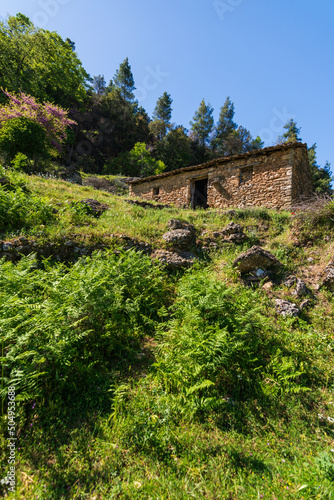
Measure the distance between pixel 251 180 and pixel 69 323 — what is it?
11559mm

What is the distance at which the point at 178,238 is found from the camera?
6.51 m

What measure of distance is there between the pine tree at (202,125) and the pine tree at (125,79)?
12.2m

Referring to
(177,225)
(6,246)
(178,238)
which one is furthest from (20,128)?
(178,238)

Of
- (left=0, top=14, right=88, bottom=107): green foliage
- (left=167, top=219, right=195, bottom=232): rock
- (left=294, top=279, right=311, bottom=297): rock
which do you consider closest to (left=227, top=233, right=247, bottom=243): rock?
(left=167, top=219, right=195, bottom=232): rock

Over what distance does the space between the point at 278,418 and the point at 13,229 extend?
664cm

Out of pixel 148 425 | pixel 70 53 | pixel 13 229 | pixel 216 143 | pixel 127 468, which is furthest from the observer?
pixel 216 143

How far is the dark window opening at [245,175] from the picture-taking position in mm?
11671

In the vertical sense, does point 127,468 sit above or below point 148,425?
below

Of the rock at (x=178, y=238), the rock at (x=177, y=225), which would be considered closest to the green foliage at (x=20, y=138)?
the rock at (x=177, y=225)

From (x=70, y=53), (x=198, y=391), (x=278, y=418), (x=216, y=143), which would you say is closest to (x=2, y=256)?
(x=198, y=391)

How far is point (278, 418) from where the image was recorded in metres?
Result: 2.52

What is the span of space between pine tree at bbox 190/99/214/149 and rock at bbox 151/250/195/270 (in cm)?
3585

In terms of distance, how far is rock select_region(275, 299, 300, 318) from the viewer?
170 inches

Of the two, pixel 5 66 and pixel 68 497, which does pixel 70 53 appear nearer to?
pixel 5 66
